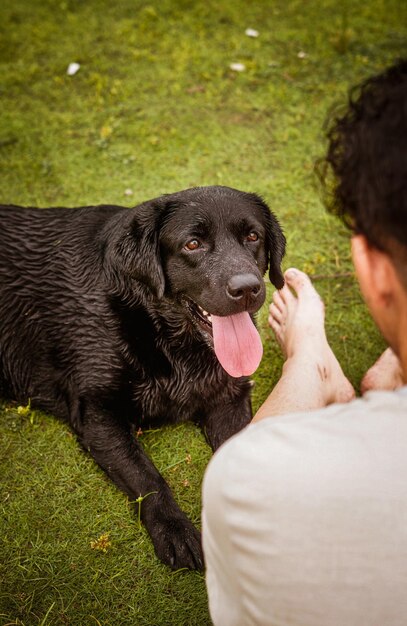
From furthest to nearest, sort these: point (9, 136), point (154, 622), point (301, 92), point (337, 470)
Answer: point (301, 92) < point (9, 136) < point (154, 622) < point (337, 470)

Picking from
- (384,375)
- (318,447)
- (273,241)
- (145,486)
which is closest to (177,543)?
(145,486)

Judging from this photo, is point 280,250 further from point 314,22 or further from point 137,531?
point 314,22

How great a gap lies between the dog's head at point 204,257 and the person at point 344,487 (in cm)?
150

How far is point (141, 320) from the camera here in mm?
3170

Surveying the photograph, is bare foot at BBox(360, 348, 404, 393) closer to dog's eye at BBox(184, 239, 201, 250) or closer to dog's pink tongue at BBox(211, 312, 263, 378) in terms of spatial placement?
dog's pink tongue at BBox(211, 312, 263, 378)

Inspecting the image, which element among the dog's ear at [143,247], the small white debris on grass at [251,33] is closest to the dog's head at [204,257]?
the dog's ear at [143,247]

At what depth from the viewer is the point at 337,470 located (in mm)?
1236

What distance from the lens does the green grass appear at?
2.81 metres

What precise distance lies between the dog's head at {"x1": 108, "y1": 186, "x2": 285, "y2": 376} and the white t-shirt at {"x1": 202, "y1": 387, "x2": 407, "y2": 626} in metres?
1.63

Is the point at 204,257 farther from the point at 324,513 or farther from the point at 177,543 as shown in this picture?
the point at 324,513

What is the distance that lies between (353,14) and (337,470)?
717 centimetres

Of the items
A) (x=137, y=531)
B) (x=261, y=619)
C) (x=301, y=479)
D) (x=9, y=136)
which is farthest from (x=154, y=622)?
(x=9, y=136)

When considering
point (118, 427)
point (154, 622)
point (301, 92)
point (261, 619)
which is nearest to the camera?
point (261, 619)

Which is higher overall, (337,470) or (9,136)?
(337,470)
